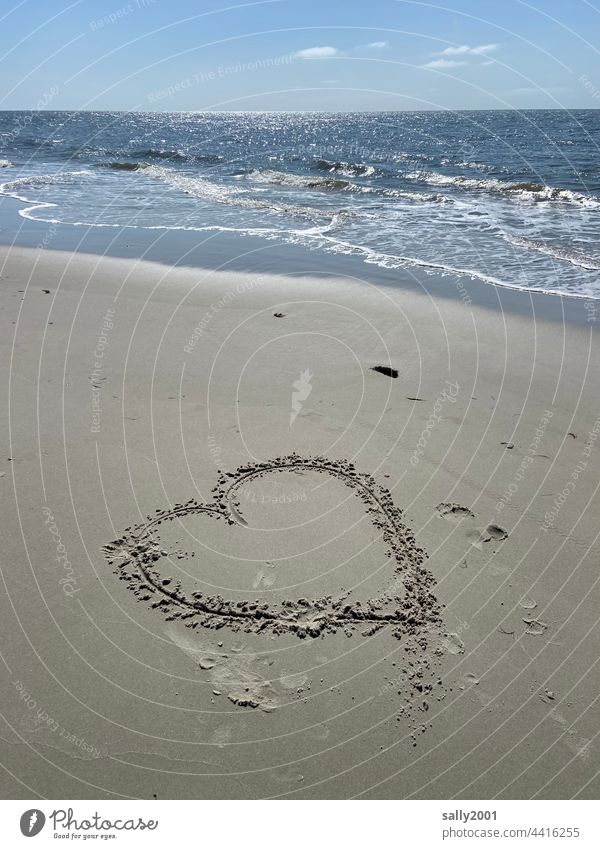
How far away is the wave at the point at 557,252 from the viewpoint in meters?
16.0

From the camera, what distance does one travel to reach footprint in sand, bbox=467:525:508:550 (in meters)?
6.03

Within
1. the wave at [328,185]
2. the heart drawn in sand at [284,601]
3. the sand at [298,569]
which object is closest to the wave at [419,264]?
the sand at [298,569]

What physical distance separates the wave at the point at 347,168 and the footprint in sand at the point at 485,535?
113 ft

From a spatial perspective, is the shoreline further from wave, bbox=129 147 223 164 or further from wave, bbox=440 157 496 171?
wave, bbox=129 147 223 164

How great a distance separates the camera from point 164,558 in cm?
568

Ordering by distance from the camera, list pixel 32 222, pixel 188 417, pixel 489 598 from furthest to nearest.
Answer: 1. pixel 32 222
2. pixel 188 417
3. pixel 489 598

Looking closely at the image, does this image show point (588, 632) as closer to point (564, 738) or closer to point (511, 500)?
point (564, 738)

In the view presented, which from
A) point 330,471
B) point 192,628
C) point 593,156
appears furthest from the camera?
point 593,156

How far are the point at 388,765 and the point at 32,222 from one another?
22419 mm

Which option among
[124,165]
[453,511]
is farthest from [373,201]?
[453,511]

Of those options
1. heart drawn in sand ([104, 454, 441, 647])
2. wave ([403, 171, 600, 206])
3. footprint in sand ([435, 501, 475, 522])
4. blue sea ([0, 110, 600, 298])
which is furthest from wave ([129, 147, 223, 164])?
heart drawn in sand ([104, 454, 441, 647])

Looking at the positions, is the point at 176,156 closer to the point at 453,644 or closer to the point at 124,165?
the point at 124,165

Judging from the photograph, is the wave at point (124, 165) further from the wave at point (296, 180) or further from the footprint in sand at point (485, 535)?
the footprint in sand at point (485, 535)

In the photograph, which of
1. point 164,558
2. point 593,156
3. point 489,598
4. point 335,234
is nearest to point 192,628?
point 164,558
